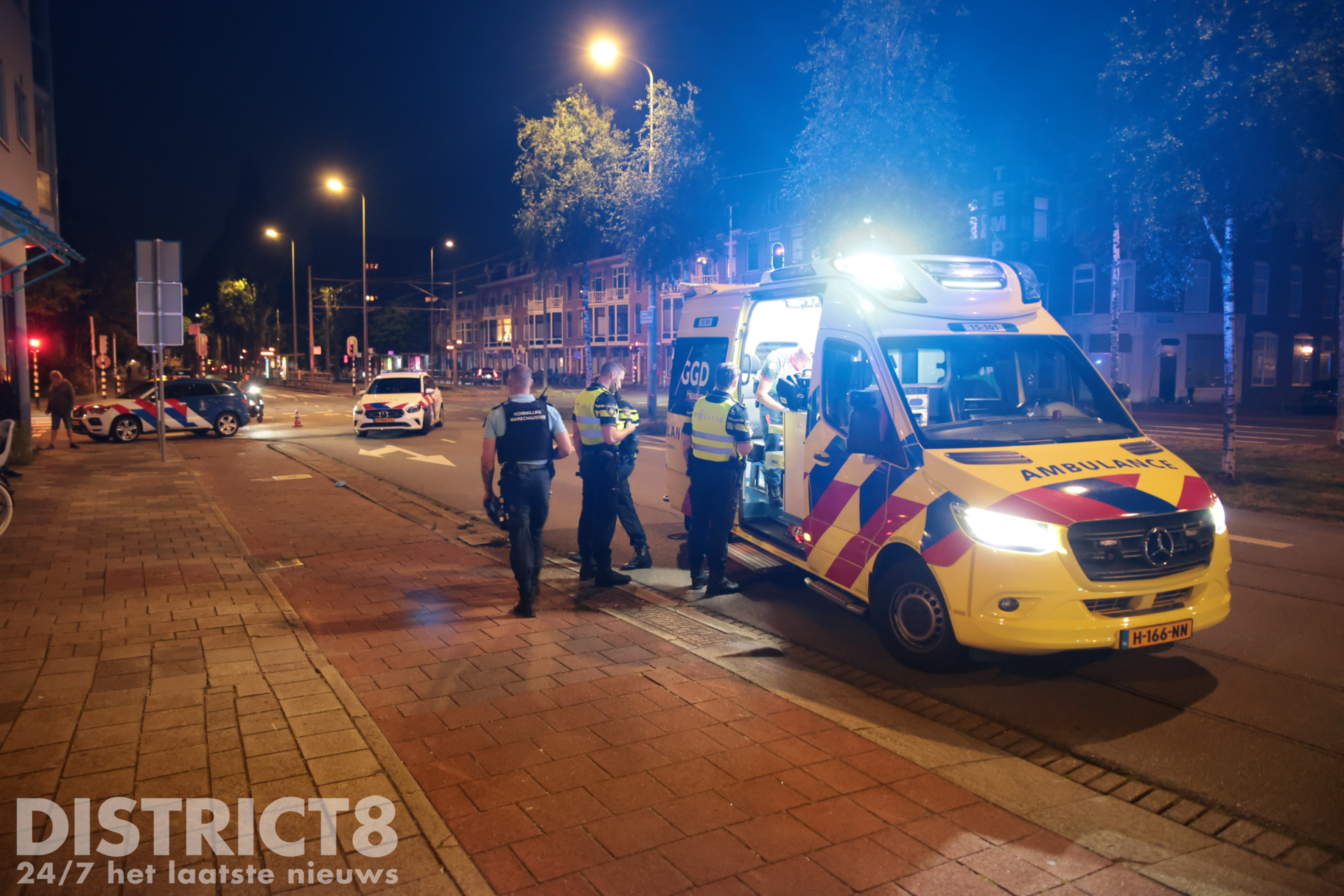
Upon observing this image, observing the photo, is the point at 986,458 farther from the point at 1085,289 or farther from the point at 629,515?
the point at 1085,289

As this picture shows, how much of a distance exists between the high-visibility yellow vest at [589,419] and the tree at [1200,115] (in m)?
11.1

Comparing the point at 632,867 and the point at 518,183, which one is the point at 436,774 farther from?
the point at 518,183

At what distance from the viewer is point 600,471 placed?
7.72m

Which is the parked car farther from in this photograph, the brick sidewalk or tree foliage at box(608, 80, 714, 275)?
the brick sidewalk

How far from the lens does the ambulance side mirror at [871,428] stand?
5.74m

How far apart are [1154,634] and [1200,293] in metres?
43.7

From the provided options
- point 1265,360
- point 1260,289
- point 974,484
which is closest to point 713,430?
point 974,484

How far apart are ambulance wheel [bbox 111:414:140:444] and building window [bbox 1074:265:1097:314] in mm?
38555

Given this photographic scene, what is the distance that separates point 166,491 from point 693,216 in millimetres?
19429

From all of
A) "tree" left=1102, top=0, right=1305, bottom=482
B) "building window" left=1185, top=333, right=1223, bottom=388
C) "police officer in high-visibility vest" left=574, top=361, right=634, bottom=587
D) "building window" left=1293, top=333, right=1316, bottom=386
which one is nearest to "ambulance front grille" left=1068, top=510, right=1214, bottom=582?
"police officer in high-visibility vest" left=574, top=361, right=634, bottom=587

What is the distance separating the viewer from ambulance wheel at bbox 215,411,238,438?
2391 cm

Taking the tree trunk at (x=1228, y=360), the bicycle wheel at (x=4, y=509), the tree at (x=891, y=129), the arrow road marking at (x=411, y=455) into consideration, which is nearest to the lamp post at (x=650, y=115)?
the tree at (x=891, y=129)

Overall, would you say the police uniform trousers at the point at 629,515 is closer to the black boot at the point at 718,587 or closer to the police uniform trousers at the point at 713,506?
the police uniform trousers at the point at 713,506

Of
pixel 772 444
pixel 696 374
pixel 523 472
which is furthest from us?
pixel 696 374
